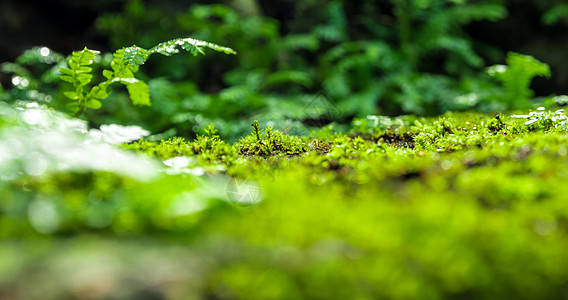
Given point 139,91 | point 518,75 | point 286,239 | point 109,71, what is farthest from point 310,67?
point 286,239

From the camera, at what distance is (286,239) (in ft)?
4.22

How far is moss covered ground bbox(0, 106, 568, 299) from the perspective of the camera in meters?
1.18

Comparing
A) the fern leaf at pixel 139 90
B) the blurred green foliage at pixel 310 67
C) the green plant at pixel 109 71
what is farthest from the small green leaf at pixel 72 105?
the blurred green foliage at pixel 310 67

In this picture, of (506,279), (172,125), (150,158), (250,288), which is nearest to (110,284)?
(250,288)

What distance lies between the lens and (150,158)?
2105 mm

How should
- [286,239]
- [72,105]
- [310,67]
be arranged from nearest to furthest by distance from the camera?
[286,239] < [72,105] < [310,67]

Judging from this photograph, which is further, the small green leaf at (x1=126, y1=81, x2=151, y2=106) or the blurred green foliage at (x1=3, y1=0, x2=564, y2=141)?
the blurred green foliage at (x1=3, y1=0, x2=564, y2=141)

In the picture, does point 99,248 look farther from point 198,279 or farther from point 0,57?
point 0,57

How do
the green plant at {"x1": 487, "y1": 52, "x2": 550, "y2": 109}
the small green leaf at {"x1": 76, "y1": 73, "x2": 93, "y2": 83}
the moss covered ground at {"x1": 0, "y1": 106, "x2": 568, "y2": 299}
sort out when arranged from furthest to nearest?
the green plant at {"x1": 487, "y1": 52, "x2": 550, "y2": 109} → the small green leaf at {"x1": 76, "y1": 73, "x2": 93, "y2": 83} → the moss covered ground at {"x1": 0, "y1": 106, "x2": 568, "y2": 299}

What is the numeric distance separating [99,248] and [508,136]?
7.49 ft

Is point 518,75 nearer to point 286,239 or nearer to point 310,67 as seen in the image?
point 310,67

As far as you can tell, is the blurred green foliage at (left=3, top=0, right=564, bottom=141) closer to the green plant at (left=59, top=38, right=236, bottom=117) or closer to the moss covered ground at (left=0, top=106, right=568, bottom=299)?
the green plant at (left=59, top=38, right=236, bottom=117)

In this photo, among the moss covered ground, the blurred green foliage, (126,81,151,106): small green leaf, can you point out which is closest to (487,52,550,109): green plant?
the blurred green foliage

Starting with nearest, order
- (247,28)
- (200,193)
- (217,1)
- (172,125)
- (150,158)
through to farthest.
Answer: (200,193)
(150,158)
(172,125)
(247,28)
(217,1)
